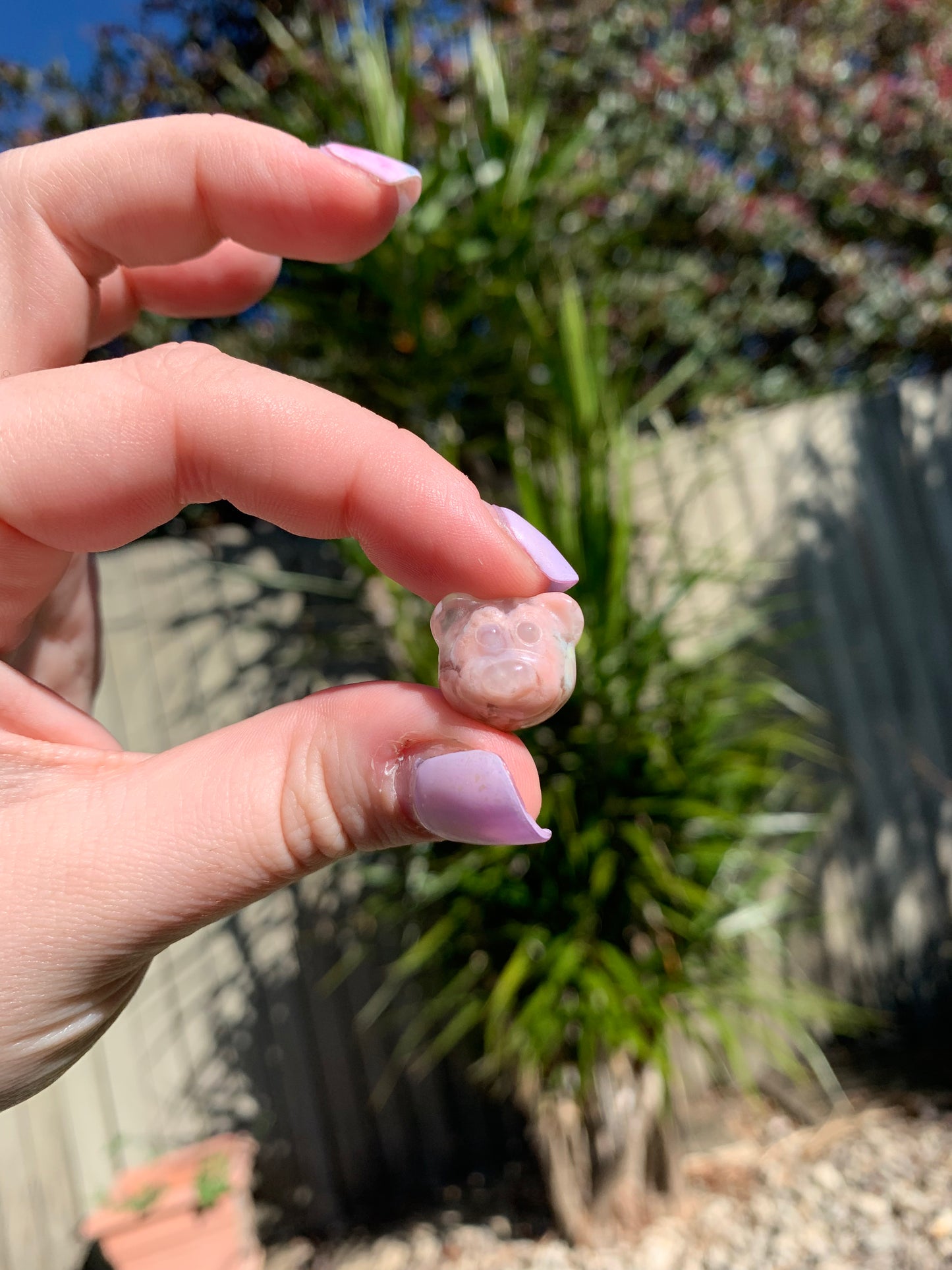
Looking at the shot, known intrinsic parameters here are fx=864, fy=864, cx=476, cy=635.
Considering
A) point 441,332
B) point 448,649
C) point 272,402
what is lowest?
point 448,649

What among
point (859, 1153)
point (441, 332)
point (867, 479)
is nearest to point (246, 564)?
point (441, 332)

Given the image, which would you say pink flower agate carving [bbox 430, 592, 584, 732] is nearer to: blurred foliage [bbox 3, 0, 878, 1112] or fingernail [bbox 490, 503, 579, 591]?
fingernail [bbox 490, 503, 579, 591]

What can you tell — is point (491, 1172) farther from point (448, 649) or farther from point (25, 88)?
point (25, 88)

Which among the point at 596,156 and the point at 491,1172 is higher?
the point at 596,156

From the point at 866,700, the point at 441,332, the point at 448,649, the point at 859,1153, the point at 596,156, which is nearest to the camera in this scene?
the point at 448,649

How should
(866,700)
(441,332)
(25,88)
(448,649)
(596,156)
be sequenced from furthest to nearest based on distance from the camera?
1. (596,156)
2. (25,88)
3. (866,700)
4. (441,332)
5. (448,649)

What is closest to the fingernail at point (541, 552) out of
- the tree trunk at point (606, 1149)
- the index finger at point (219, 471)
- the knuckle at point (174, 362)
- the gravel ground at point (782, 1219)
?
the index finger at point (219, 471)
